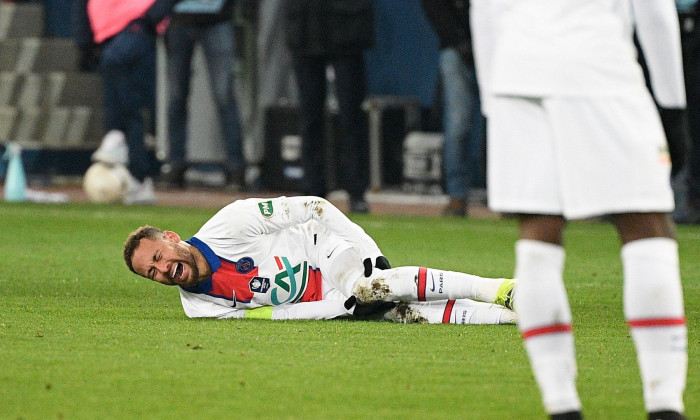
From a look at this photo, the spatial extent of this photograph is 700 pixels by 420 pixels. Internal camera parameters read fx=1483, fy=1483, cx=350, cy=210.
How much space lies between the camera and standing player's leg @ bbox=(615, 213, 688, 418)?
3529 mm

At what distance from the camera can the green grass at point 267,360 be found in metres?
4.04

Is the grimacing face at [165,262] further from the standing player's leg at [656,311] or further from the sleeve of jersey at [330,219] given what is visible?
the standing player's leg at [656,311]

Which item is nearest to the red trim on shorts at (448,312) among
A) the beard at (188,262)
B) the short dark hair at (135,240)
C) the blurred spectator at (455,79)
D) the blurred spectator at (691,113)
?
the beard at (188,262)

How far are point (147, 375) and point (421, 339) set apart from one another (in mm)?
1251

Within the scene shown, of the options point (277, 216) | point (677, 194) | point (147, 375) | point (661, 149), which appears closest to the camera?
point (661, 149)

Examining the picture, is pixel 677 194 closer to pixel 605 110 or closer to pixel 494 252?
pixel 494 252

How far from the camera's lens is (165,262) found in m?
5.71

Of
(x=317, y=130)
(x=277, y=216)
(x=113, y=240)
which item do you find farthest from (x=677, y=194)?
(x=277, y=216)

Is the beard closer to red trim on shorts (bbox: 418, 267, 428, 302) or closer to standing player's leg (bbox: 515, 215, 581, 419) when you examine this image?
red trim on shorts (bbox: 418, 267, 428, 302)

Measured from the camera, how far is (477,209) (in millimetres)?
12352

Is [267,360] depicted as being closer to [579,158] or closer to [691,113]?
[579,158]

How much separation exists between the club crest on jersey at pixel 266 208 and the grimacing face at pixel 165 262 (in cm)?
40

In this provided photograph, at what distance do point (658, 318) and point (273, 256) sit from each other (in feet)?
8.72

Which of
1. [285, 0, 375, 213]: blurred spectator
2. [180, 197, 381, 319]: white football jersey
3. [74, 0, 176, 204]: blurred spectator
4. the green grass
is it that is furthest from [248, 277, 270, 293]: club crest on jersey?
[74, 0, 176, 204]: blurred spectator
